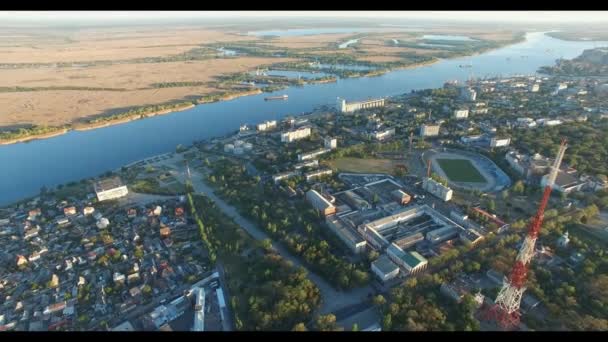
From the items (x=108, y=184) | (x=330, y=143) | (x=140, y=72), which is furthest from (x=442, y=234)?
(x=140, y=72)

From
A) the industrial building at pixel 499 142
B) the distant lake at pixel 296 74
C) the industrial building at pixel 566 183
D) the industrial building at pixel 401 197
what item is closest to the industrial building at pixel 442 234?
the industrial building at pixel 401 197

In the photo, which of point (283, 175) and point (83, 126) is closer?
point (283, 175)

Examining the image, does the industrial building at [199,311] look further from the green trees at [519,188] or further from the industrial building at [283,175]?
the green trees at [519,188]

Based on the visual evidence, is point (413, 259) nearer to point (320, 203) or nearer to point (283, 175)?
point (320, 203)

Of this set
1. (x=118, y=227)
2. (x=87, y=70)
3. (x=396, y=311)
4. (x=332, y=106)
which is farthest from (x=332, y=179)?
(x=87, y=70)

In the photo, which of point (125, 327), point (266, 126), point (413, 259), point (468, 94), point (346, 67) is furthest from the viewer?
point (346, 67)

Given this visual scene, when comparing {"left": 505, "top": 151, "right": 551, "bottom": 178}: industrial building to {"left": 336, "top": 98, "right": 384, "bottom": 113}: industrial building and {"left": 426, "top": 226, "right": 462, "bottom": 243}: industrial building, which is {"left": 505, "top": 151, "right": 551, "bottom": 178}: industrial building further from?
{"left": 336, "top": 98, "right": 384, "bottom": 113}: industrial building

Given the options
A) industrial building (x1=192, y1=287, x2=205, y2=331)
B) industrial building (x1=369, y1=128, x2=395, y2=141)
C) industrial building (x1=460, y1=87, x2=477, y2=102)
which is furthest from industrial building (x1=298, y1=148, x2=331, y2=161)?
industrial building (x1=460, y1=87, x2=477, y2=102)
